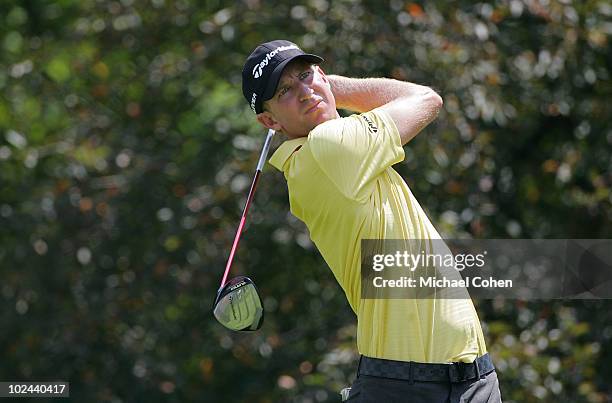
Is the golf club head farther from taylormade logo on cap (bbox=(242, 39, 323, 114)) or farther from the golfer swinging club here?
taylormade logo on cap (bbox=(242, 39, 323, 114))

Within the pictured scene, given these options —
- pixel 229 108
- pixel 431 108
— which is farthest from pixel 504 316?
pixel 431 108

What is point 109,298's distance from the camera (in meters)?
6.27

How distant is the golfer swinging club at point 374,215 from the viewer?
2795 millimetres

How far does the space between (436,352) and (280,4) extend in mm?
3226

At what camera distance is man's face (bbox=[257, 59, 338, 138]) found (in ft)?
9.80

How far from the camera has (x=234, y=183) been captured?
5.70 meters

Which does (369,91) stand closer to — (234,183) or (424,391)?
(424,391)

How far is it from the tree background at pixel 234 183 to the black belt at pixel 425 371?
2.56m

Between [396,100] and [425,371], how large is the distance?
2.31ft

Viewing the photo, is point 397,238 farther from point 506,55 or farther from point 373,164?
point 506,55

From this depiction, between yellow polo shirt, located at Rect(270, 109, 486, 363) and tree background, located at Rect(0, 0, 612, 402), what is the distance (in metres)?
2.54

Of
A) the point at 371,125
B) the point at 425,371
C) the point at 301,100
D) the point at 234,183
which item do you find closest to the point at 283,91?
the point at 301,100

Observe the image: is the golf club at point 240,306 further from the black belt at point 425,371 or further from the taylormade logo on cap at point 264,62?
the taylormade logo on cap at point 264,62

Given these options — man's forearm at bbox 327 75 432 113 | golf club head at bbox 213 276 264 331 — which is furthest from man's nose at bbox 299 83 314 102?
golf club head at bbox 213 276 264 331
